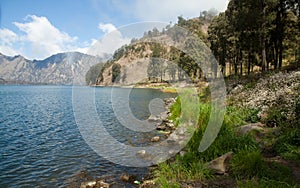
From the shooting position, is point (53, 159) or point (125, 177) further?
point (53, 159)

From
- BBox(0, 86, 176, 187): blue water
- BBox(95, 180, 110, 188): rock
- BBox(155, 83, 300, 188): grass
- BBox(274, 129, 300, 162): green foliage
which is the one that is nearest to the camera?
BBox(155, 83, 300, 188): grass

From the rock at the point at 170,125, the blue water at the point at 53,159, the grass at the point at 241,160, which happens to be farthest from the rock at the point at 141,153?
the rock at the point at 170,125

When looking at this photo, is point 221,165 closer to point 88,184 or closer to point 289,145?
point 289,145

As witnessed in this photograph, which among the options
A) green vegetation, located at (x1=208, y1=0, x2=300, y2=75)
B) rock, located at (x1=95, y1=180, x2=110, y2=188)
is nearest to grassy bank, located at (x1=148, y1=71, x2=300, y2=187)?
rock, located at (x1=95, y1=180, x2=110, y2=188)

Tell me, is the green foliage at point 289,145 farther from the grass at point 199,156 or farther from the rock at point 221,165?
the rock at point 221,165

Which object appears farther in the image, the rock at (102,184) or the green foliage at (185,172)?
the rock at (102,184)

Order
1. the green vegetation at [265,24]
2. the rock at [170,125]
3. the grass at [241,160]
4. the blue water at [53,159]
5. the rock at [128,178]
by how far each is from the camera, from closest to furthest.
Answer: the grass at [241,160] → the rock at [128,178] → the blue water at [53,159] → the rock at [170,125] → the green vegetation at [265,24]

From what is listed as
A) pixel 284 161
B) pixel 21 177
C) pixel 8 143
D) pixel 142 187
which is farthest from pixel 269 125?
pixel 8 143

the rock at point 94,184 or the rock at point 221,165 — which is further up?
the rock at point 221,165

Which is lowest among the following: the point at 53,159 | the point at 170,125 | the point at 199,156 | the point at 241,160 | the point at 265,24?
the point at 53,159

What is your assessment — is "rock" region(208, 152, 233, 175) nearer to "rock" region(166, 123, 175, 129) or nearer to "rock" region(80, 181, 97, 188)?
"rock" region(80, 181, 97, 188)

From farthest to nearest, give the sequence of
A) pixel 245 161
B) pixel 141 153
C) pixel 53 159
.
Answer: pixel 141 153 → pixel 53 159 → pixel 245 161

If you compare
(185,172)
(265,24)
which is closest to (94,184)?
(185,172)

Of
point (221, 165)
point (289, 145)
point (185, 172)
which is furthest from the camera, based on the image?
point (289, 145)
